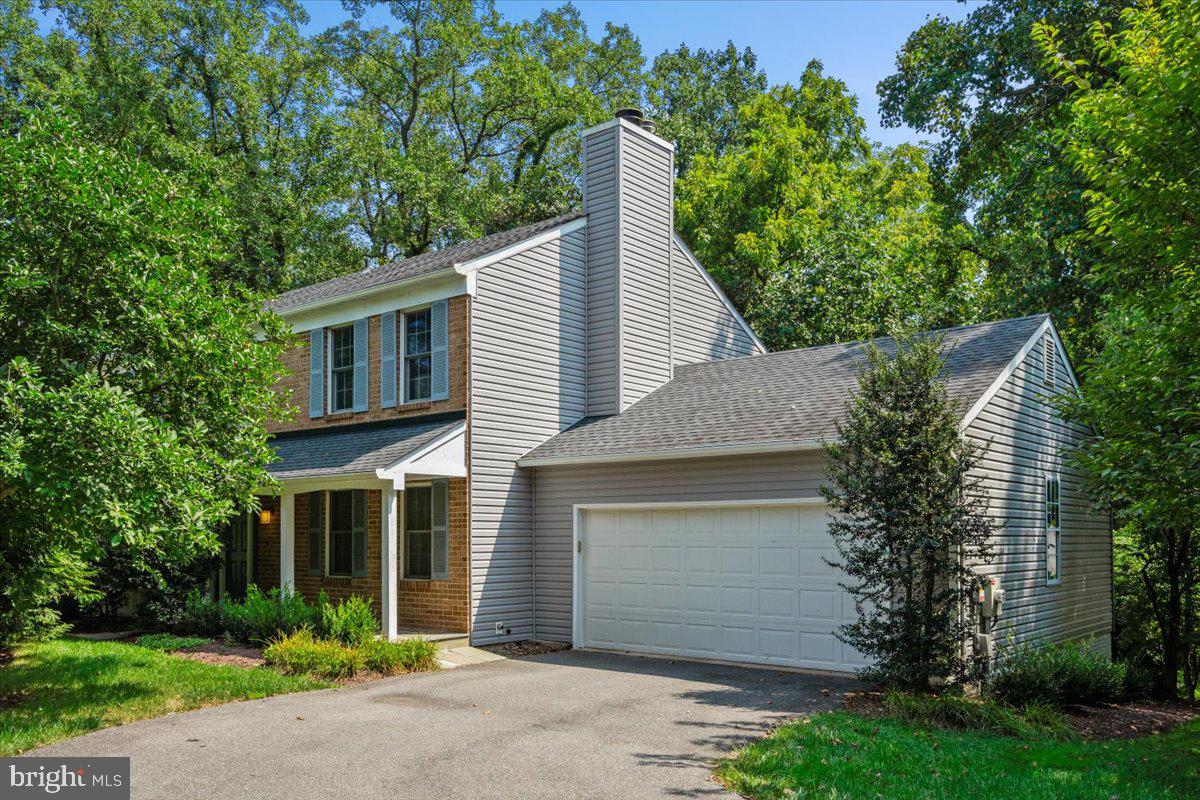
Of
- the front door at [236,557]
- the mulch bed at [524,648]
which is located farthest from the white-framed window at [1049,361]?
the front door at [236,557]

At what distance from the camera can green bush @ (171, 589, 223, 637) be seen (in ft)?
48.0

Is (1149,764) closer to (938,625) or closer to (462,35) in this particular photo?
(938,625)

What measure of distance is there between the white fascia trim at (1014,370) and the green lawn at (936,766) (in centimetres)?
384

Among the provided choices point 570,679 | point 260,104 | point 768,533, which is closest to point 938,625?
point 768,533

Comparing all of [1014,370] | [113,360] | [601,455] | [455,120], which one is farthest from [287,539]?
[455,120]

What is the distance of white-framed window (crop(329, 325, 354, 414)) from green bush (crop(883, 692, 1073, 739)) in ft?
35.3

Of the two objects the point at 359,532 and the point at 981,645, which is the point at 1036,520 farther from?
the point at 359,532

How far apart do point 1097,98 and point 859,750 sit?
8020 mm

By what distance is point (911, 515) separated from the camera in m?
9.88

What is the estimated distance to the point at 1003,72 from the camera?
777 inches

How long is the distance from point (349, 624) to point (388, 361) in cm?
472

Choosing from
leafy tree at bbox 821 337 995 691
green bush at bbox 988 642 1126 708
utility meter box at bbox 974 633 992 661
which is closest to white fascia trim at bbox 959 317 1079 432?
leafy tree at bbox 821 337 995 691

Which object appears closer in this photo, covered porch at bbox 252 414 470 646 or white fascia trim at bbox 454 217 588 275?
covered porch at bbox 252 414 470 646

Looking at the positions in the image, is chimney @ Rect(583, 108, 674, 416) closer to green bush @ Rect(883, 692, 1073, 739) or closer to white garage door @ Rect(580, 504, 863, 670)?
white garage door @ Rect(580, 504, 863, 670)
